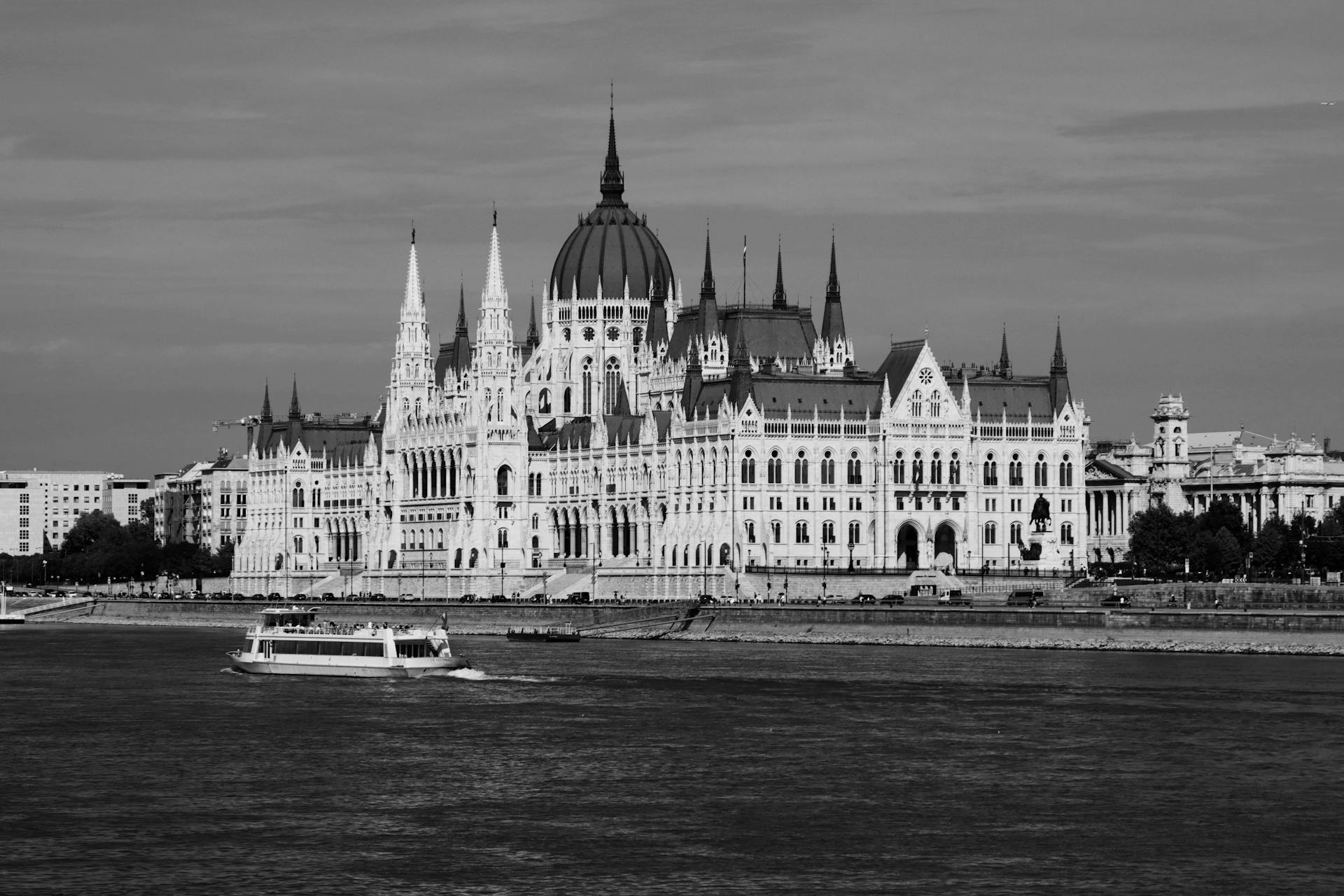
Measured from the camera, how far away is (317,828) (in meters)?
70.1

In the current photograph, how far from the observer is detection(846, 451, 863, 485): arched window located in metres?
180

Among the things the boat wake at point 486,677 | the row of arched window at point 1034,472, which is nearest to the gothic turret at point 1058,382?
the row of arched window at point 1034,472

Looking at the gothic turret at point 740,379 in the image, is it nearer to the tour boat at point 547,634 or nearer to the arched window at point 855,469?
the arched window at point 855,469

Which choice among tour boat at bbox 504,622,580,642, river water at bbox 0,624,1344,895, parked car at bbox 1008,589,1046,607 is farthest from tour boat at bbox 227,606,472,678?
parked car at bbox 1008,589,1046,607

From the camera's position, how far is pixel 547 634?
507 feet

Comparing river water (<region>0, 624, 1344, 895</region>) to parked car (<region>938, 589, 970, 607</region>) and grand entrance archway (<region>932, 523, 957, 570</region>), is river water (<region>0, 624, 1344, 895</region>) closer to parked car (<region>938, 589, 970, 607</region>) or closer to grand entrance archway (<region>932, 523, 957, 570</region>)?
parked car (<region>938, 589, 970, 607</region>)

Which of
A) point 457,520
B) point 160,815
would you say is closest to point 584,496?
point 457,520

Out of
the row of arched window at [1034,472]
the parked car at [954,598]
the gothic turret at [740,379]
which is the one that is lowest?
the parked car at [954,598]

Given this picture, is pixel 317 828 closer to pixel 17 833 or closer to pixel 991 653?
pixel 17 833

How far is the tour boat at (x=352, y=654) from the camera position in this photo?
391 ft

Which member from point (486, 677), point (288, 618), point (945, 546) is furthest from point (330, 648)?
point (945, 546)

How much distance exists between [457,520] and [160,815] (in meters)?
127

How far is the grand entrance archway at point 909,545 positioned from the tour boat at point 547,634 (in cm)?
2811

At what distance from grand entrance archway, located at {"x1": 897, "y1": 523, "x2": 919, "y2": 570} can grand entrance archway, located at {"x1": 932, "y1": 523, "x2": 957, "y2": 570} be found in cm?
118
